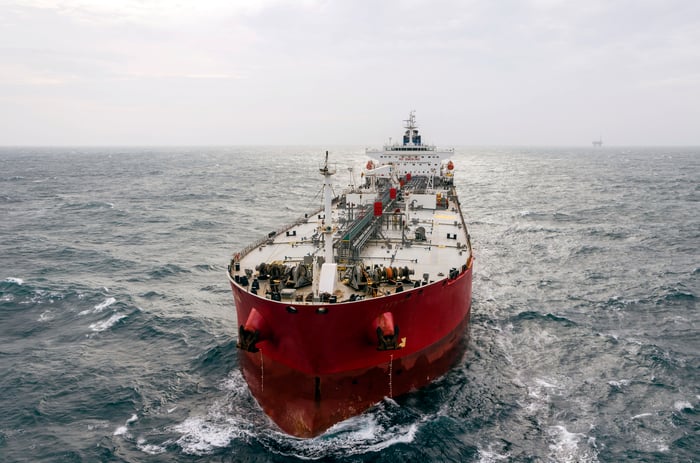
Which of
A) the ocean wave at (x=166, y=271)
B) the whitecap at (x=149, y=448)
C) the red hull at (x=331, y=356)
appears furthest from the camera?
the ocean wave at (x=166, y=271)

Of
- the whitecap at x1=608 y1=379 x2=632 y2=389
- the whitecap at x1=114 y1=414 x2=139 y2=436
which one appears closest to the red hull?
the whitecap at x1=114 y1=414 x2=139 y2=436

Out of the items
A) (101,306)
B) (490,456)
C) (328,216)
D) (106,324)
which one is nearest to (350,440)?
(490,456)

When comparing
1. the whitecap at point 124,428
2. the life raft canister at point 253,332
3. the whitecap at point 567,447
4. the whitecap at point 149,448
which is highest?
the life raft canister at point 253,332

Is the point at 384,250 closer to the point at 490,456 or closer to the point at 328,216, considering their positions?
the point at 328,216

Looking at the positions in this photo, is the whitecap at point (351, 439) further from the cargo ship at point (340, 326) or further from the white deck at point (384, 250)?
the white deck at point (384, 250)

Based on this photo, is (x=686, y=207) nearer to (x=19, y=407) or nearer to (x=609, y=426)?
(x=609, y=426)

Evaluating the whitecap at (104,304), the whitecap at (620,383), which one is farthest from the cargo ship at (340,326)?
the whitecap at (104,304)
